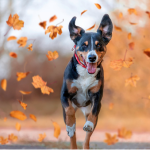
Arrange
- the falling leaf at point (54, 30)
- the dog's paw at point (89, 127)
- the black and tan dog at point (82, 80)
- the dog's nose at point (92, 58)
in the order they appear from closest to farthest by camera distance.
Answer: the dog's nose at point (92, 58), the dog's paw at point (89, 127), the black and tan dog at point (82, 80), the falling leaf at point (54, 30)

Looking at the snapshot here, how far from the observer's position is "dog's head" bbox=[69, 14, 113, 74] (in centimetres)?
295

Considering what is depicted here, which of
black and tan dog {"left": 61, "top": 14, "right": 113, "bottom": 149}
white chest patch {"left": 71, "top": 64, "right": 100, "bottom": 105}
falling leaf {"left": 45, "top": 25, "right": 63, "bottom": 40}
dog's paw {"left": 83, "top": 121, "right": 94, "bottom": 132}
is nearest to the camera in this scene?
dog's paw {"left": 83, "top": 121, "right": 94, "bottom": 132}

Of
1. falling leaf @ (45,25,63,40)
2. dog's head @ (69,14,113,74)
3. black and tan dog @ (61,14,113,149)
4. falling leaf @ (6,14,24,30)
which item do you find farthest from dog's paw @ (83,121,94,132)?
falling leaf @ (6,14,24,30)

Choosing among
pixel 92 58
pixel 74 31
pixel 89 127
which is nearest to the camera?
pixel 92 58

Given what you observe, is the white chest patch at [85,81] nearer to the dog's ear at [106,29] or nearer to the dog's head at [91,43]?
the dog's head at [91,43]

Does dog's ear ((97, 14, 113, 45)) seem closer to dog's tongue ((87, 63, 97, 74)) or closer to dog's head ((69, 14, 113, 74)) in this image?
dog's head ((69, 14, 113, 74))

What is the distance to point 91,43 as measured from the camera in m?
3.02

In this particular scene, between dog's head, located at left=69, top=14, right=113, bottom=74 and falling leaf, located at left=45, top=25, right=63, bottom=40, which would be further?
falling leaf, located at left=45, top=25, right=63, bottom=40

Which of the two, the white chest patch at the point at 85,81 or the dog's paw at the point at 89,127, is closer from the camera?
the dog's paw at the point at 89,127

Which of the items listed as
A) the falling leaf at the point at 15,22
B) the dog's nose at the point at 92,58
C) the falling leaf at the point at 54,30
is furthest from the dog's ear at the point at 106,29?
the falling leaf at the point at 15,22

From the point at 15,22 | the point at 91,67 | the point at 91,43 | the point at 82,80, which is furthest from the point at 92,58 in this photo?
the point at 15,22

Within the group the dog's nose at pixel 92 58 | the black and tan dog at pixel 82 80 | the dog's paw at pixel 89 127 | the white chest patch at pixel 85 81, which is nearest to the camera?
the dog's nose at pixel 92 58

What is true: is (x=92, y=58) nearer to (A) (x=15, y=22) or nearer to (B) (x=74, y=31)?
(B) (x=74, y=31)

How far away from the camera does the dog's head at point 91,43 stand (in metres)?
2.95
